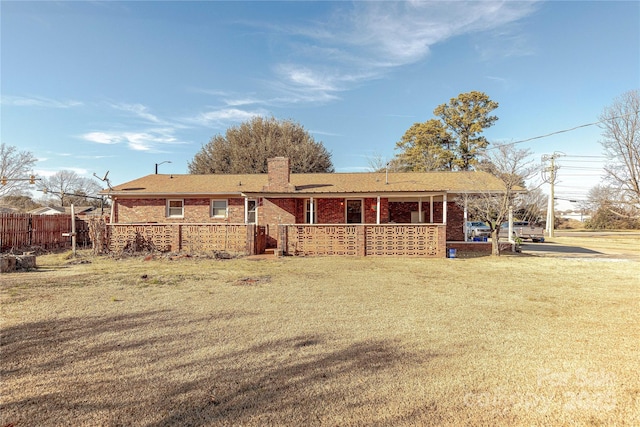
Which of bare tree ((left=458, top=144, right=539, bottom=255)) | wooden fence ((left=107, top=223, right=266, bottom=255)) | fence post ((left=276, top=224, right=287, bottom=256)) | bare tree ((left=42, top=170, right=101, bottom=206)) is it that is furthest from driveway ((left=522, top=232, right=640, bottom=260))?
bare tree ((left=42, top=170, right=101, bottom=206))

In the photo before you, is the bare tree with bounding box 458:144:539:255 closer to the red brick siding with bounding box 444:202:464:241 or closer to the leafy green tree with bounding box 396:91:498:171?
the red brick siding with bounding box 444:202:464:241

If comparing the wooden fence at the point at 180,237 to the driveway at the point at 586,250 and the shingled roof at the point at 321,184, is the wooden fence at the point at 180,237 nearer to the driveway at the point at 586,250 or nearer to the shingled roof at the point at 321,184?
the shingled roof at the point at 321,184

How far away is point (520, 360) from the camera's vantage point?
12.3ft

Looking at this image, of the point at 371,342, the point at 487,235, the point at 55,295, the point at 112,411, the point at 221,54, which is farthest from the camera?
the point at 487,235

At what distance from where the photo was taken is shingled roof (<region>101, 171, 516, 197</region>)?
51.0ft

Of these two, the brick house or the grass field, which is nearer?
the grass field

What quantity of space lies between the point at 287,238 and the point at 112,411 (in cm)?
1195

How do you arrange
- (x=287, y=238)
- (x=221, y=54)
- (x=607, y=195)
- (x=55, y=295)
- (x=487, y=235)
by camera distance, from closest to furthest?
(x=55, y=295) → (x=607, y=195) → (x=287, y=238) → (x=221, y=54) → (x=487, y=235)

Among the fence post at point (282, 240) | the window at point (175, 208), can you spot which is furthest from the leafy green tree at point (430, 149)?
the window at point (175, 208)

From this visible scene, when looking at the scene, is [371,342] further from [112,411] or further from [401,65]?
[401,65]

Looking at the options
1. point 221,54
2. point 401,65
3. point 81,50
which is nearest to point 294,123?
point 401,65

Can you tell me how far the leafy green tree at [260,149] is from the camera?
30781mm

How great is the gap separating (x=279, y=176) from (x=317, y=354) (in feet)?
→ 42.8

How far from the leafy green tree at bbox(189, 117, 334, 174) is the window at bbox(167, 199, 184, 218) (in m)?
12.8
